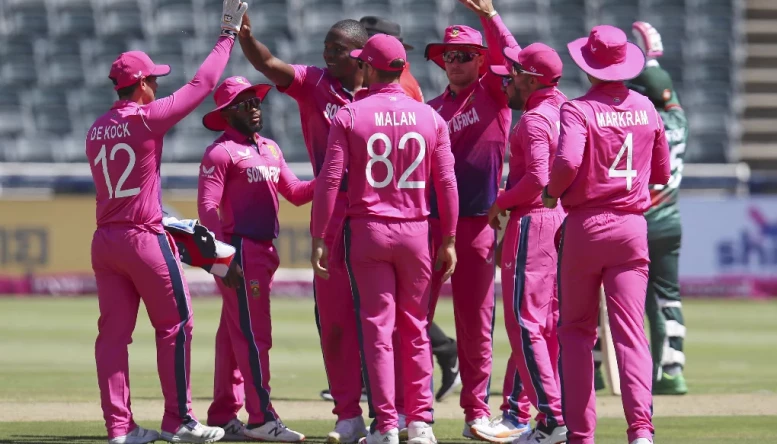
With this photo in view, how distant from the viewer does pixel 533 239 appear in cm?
752

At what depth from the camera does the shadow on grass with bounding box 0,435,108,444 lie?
24.4 feet

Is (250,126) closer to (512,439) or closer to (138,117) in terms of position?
(138,117)

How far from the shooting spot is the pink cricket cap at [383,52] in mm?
7242

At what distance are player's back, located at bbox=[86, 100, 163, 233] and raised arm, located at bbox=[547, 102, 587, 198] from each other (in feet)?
7.26

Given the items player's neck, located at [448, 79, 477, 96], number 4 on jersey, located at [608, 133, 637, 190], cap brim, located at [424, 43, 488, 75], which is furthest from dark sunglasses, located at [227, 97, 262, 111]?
number 4 on jersey, located at [608, 133, 637, 190]

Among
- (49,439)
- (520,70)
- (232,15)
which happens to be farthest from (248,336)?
(520,70)

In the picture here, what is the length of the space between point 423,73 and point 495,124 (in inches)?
596

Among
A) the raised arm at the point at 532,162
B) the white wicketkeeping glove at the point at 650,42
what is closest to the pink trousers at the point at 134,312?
the raised arm at the point at 532,162

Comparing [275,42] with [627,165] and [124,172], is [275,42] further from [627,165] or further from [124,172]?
[627,165]

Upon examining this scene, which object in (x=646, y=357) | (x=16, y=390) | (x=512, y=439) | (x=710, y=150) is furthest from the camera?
(x=710, y=150)

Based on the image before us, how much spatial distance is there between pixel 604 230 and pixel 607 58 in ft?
2.99

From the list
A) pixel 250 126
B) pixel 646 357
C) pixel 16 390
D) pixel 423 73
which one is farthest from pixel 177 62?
pixel 646 357

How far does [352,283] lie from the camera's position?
7.29m

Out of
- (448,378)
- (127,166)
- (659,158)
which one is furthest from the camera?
(448,378)
